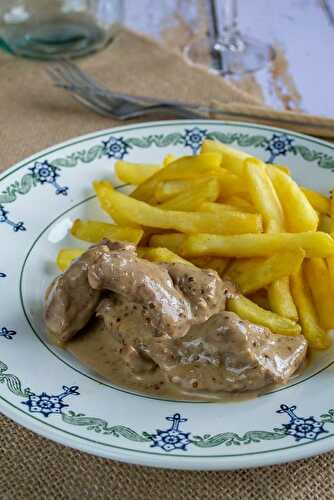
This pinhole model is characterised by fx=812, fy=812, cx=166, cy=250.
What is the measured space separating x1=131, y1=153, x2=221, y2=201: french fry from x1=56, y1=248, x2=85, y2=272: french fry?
50 cm

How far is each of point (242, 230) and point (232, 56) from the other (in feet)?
10.1

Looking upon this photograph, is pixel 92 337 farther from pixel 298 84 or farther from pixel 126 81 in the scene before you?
pixel 298 84

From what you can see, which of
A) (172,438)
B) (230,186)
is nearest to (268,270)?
(230,186)

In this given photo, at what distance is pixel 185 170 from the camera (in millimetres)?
3998

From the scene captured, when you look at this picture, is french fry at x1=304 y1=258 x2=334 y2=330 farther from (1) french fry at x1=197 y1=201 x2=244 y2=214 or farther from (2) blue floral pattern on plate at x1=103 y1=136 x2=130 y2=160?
(2) blue floral pattern on plate at x1=103 y1=136 x2=130 y2=160

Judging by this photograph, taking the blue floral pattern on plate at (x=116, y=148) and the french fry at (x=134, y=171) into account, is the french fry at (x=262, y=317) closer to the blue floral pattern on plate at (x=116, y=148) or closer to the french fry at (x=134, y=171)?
the french fry at (x=134, y=171)

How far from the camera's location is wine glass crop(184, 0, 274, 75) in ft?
20.8

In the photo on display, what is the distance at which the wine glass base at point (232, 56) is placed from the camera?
6312 millimetres

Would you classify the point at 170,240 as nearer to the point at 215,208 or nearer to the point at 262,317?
the point at 215,208

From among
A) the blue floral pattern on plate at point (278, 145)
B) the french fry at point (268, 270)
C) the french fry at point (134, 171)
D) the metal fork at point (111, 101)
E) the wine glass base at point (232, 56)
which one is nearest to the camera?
the french fry at point (268, 270)

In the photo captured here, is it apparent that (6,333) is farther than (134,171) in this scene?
No

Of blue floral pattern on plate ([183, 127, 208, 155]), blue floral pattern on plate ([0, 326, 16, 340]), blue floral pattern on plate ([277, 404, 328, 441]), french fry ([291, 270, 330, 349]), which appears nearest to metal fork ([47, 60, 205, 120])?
blue floral pattern on plate ([183, 127, 208, 155])

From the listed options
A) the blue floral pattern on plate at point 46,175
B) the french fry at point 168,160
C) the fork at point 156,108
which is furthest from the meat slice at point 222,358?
the fork at point 156,108

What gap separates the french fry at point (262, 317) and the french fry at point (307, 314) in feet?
0.24
